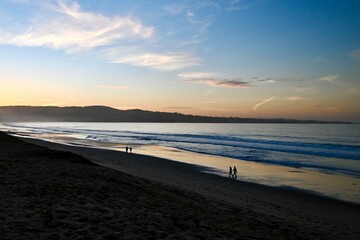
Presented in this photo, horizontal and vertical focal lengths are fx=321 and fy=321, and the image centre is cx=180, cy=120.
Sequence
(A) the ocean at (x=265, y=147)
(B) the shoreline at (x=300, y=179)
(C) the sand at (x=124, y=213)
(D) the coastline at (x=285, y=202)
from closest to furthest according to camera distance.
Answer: (C) the sand at (x=124, y=213), (D) the coastline at (x=285, y=202), (B) the shoreline at (x=300, y=179), (A) the ocean at (x=265, y=147)

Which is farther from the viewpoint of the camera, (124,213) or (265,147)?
(265,147)

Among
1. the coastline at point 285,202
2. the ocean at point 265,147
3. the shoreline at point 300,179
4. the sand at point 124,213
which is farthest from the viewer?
the ocean at point 265,147

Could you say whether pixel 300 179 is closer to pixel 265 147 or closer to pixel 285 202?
pixel 285 202

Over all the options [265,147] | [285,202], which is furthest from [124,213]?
[265,147]

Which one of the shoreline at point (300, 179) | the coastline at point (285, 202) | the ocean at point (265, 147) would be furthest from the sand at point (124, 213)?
the ocean at point (265, 147)

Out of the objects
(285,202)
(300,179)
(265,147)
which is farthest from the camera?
(265,147)

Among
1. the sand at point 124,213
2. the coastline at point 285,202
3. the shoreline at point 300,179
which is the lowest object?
the shoreline at point 300,179

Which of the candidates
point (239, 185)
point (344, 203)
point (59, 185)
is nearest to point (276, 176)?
point (239, 185)

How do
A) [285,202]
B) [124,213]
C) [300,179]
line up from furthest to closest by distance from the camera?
[300,179] < [285,202] < [124,213]

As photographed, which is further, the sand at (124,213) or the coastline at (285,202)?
the coastline at (285,202)

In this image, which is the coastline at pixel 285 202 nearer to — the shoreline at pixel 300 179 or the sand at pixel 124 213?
the sand at pixel 124 213

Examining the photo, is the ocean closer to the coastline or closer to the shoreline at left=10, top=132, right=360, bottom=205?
the shoreline at left=10, top=132, right=360, bottom=205

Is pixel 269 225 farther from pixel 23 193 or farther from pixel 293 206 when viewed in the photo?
pixel 23 193

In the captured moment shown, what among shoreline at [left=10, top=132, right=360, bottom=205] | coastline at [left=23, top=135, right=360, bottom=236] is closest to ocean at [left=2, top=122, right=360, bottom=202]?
shoreline at [left=10, top=132, right=360, bottom=205]
